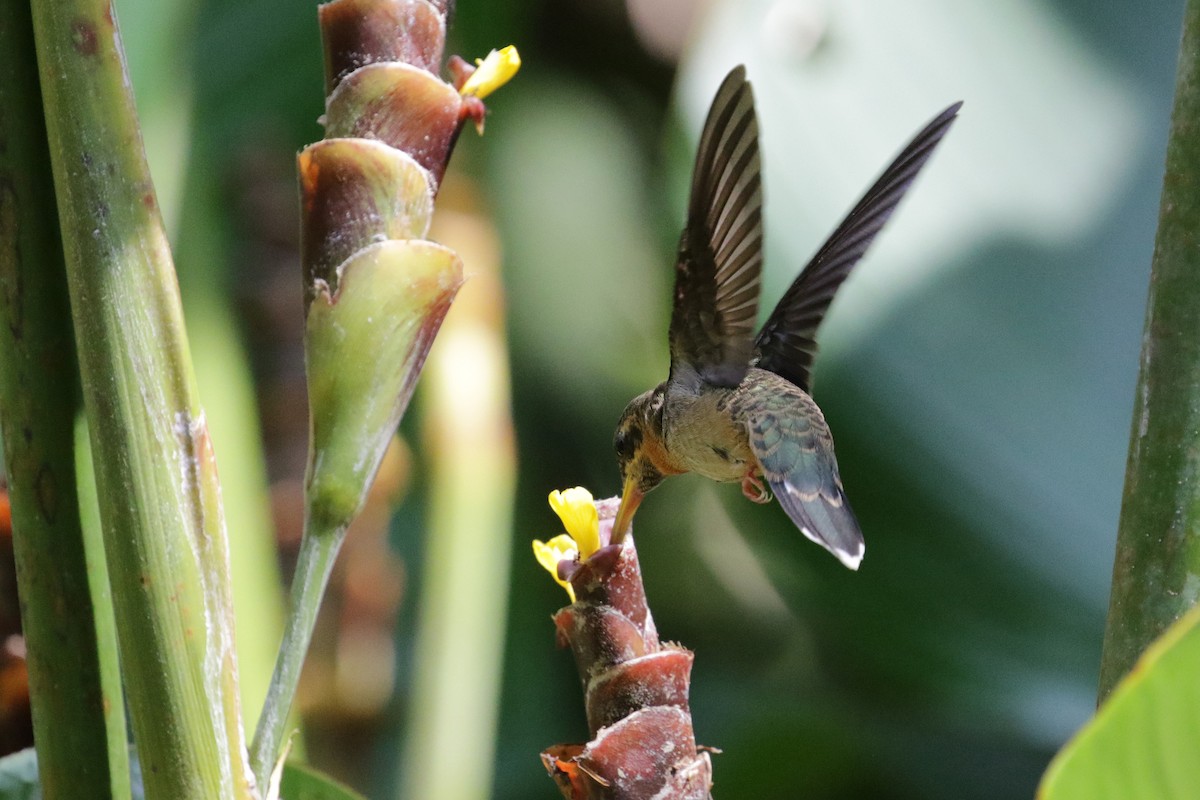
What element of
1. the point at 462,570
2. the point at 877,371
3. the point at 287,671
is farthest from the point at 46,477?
the point at 877,371

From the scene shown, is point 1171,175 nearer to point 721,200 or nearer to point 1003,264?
point 721,200

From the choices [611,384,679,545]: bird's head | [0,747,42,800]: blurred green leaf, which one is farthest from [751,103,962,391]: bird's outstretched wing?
[0,747,42,800]: blurred green leaf

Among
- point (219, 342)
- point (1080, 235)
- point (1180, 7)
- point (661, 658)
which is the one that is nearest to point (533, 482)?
point (219, 342)

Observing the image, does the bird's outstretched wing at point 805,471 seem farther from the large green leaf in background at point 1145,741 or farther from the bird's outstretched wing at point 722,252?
the large green leaf in background at point 1145,741

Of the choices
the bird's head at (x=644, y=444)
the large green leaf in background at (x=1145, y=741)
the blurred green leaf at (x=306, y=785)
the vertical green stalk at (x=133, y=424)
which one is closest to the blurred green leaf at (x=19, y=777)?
the blurred green leaf at (x=306, y=785)

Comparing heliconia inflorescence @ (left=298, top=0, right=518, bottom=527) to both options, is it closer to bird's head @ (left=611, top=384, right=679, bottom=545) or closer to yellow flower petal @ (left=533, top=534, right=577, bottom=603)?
yellow flower petal @ (left=533, top=534, right=577, bottom=603)

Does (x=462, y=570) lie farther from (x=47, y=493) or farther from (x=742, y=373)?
(x=47, y=493)
